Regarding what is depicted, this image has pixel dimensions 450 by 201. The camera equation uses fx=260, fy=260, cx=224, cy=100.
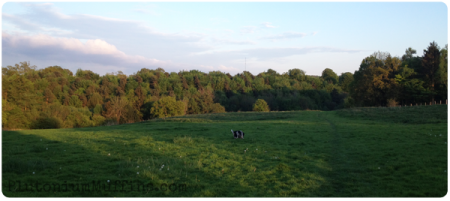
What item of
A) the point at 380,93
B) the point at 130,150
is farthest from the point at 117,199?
the point at 380,93

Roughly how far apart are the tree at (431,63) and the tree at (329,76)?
96223 mm

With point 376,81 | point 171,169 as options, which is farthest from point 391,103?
point 171,169

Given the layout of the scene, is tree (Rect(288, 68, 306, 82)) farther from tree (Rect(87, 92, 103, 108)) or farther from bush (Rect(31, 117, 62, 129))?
bush (Rect(31, 117, 62, 129))

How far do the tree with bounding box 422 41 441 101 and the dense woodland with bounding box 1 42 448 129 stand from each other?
153 mm

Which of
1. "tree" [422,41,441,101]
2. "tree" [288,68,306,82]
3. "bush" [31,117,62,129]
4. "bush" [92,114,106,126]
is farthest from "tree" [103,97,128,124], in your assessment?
"tree" [288,68,306,82]

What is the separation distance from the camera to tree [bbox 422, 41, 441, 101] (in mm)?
50181

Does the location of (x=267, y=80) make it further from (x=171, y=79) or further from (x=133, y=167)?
(x=133, y=167)

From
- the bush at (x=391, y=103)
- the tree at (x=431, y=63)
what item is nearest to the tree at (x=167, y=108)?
the bush at (x=391, y=103)

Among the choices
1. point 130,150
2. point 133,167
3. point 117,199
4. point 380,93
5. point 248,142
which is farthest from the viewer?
point 380,93

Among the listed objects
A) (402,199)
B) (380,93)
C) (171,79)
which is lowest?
(402,199)

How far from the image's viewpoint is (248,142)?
16250 millimetres

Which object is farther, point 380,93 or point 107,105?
point 107,105

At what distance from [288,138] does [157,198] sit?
12086mm

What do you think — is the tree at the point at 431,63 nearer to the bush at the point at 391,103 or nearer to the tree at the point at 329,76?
the bush at the point at 391,103
